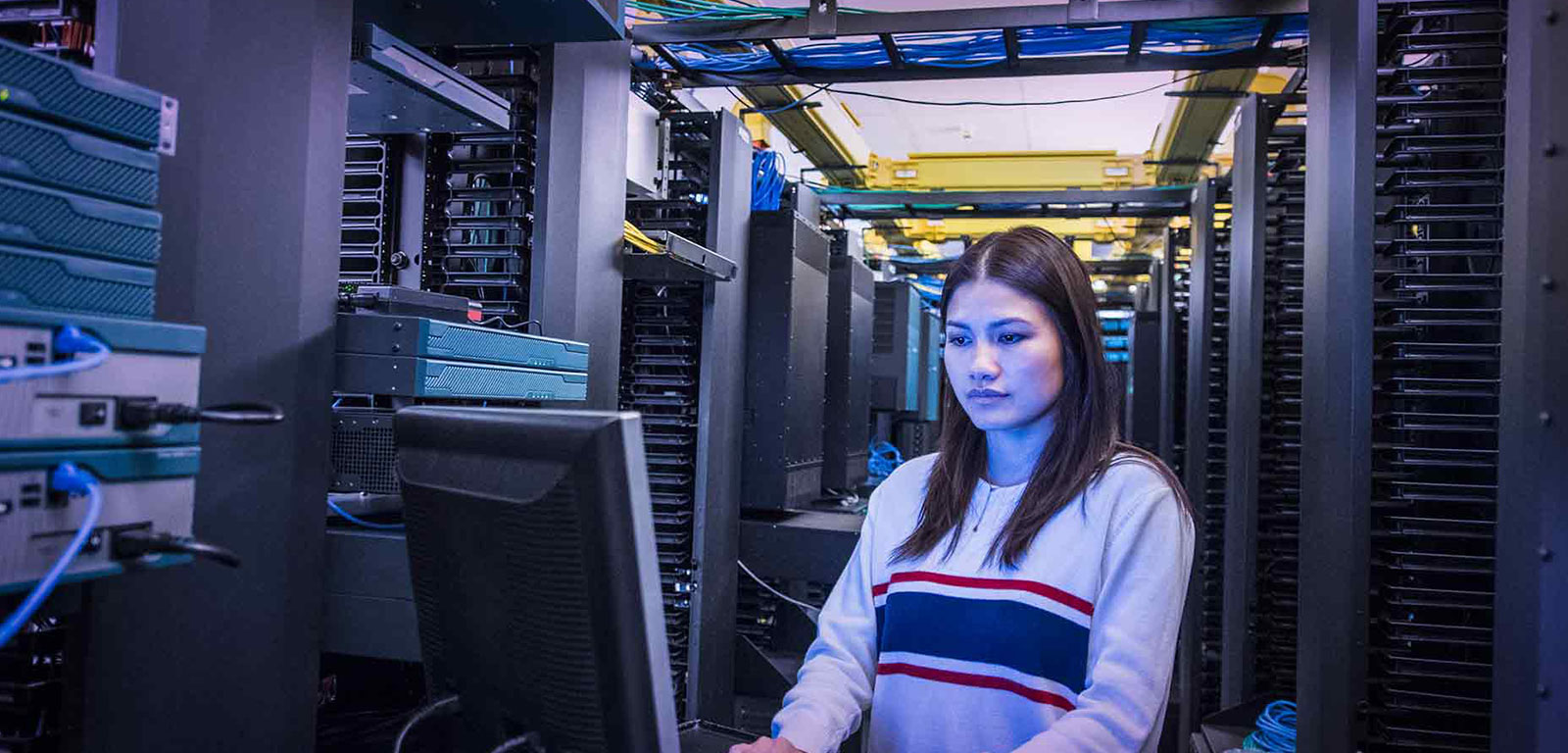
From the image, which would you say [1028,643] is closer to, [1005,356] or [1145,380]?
[1005,356]

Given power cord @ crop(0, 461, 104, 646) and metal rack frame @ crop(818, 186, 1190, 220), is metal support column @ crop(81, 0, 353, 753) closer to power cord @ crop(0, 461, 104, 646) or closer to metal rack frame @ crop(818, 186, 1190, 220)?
power cord @ crop(0, 461, 104, 646)

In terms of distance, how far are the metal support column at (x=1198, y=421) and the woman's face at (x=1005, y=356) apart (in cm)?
235

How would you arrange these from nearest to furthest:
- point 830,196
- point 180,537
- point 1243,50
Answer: point 180,537 → point 1243,50 → point 830,196

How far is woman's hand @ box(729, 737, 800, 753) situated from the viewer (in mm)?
1078

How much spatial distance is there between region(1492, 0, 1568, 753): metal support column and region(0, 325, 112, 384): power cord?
1.25m

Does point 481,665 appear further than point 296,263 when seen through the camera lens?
No

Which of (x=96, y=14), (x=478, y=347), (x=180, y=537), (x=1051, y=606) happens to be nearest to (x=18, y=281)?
(x=180, y=537)

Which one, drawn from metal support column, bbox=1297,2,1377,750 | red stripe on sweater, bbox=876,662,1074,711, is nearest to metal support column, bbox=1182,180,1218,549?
metal support column, bbox=1297,2,1377,750

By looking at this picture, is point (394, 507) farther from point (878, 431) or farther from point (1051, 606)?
point (878, 431)

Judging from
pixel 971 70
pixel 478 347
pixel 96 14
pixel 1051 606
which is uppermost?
pixel 971 70

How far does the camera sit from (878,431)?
447 cm

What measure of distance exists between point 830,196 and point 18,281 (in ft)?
10.4

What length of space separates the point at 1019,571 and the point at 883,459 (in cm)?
316

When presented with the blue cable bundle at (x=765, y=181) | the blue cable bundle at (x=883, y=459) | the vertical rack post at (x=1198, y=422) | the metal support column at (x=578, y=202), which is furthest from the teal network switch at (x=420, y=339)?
the blue cable bundle at (x=883, y=459)
